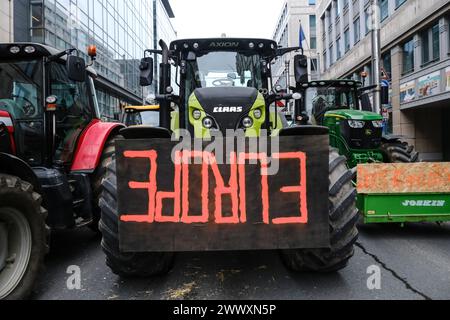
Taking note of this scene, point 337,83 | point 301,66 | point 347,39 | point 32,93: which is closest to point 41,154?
point 32,93

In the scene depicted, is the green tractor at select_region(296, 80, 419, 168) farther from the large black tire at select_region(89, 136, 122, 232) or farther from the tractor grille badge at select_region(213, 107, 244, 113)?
the large black tire at select_region(89, 136, 122, 232)

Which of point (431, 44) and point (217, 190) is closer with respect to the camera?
point (217, 190)

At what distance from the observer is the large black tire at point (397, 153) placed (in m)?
7.72

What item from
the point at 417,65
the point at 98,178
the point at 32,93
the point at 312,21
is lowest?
the point at 98,178

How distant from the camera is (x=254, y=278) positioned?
4.24 meters

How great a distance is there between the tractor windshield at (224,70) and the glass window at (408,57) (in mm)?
18076

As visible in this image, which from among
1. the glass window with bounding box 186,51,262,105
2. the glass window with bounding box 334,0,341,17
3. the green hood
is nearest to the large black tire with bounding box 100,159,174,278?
the glass window with bounding box 186,51,262,105

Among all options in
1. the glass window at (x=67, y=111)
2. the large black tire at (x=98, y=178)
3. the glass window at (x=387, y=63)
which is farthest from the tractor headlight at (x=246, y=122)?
the glass window at (x=387, y=63)

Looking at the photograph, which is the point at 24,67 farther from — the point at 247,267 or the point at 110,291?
the point at 247,267

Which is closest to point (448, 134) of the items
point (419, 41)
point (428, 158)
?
point (428, 158)

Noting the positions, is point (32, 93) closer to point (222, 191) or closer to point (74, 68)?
point (74, 68)

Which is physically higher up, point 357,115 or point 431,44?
point 431,44

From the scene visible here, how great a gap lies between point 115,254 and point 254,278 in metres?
1.38

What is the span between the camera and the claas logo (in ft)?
11.1
